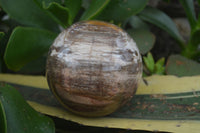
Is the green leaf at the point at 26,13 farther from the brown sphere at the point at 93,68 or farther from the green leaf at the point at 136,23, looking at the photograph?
the green leaf at the point at 136,23

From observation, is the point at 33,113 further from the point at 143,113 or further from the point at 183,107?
the point at 183,107

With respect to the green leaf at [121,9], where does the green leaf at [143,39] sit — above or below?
below

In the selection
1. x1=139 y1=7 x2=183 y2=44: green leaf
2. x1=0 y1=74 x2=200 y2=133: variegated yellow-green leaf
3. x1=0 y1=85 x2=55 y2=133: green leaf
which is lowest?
x1=0 y1=74 x2=200 y2=133: variegated yellow-green leaf

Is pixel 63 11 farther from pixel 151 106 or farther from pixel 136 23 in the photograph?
pixel 136 23

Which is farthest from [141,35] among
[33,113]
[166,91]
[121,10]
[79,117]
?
[33,113]

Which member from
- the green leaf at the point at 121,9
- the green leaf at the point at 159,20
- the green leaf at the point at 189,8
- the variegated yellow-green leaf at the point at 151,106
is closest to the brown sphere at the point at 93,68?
the variegated yellow-green leaf at the point at 151,106

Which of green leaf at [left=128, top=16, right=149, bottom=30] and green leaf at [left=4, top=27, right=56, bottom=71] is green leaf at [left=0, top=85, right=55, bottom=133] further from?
green leaf at [left=128, top=16, right=149, bottom=30]

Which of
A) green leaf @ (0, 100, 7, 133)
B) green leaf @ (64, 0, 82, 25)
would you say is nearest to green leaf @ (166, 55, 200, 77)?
green leaf @ (64, 0, 82, 25)

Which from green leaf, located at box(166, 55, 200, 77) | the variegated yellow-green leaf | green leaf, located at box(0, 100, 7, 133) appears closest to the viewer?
green leaf, located at box(0, 100, 7, 133)
